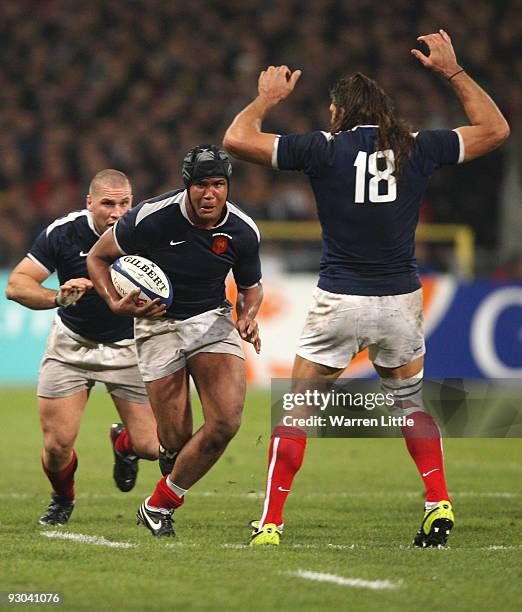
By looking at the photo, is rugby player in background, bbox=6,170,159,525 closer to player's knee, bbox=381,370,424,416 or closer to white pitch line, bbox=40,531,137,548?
white pitch line, bbox=40,531,137,548

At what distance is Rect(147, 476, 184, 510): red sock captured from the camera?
22.9 ft

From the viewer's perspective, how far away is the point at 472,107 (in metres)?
6.45

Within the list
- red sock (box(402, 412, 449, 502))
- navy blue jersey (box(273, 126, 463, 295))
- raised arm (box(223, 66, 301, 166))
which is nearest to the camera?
raised arm (box(223, 66, 301, 166))

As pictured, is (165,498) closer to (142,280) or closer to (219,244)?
(142,280)

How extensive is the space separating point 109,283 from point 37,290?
0.78 meters

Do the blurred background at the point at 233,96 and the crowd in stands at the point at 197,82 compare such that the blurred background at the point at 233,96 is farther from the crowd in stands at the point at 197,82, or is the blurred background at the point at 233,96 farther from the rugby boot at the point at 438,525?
the rugby boot at the point at 438,525

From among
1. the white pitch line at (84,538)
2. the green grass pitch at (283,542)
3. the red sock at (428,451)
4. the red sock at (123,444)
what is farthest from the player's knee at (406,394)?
the red sock at (123,444)

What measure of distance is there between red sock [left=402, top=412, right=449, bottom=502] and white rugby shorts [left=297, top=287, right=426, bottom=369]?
38 centimetres

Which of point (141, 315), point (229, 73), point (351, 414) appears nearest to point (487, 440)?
point (351, 414)

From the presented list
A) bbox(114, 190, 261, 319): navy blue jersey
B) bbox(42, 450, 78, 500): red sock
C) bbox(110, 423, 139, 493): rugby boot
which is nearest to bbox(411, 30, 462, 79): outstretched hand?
bbox(114, 190, 261, 319): navy blue jersey

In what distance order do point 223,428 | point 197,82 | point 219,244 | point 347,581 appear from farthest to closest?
point 197,82 < point 219,244 < point 223,428 < point 347,581

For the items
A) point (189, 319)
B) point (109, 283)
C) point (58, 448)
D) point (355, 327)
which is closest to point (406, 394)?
point (355, 327)

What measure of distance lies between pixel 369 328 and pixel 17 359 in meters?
11.5

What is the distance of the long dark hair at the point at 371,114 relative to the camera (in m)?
6.39
